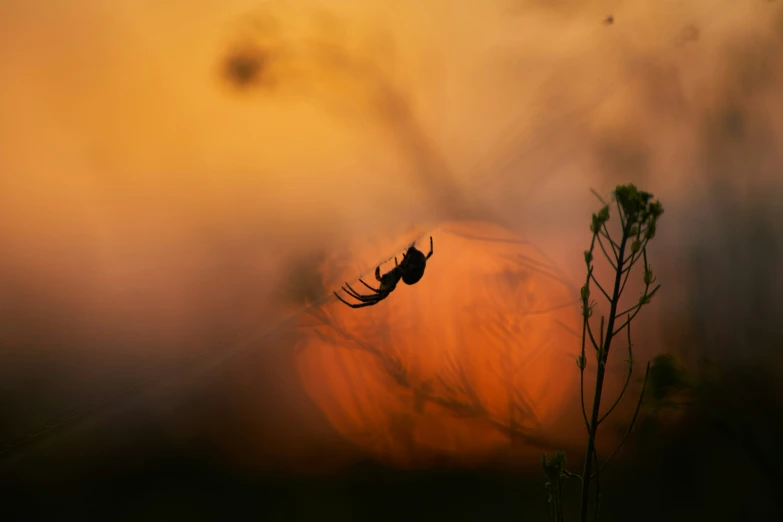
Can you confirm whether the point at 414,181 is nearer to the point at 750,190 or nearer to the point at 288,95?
the point at 288,95

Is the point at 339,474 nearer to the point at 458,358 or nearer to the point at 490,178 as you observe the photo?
the point at 458,358

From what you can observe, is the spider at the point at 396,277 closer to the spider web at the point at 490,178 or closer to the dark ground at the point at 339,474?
the spider web at the point at 490,178

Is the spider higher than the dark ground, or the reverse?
the spider

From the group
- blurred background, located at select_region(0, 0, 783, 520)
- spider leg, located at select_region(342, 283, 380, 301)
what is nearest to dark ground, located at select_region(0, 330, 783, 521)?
blurred background, located at select_region(0, 0, 783, 520)

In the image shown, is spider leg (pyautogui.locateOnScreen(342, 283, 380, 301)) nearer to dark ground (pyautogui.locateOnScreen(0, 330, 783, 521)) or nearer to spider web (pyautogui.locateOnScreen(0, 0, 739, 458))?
spider web (pyautogui.locateOnScreen(0, 0, 739, 458))

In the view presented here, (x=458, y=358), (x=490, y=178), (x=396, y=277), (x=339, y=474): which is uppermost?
(x=490, y=178)

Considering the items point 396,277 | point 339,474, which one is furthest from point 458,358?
point 339,474
